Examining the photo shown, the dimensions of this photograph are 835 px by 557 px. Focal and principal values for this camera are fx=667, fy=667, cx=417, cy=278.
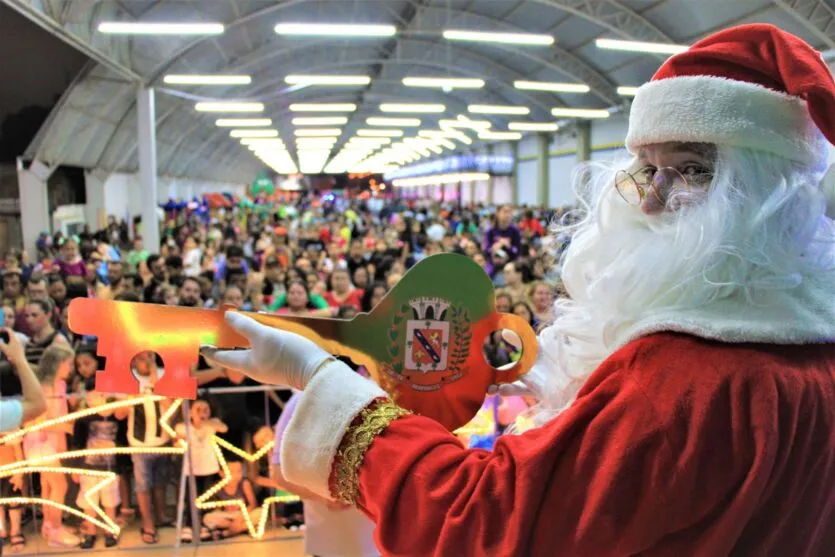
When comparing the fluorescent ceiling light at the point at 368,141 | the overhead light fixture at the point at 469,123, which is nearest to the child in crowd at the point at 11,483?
the overhead light fixture at the point at 469,123

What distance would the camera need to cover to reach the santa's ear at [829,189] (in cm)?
90

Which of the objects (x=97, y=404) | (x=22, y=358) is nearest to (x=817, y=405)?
(x=22, y=358)

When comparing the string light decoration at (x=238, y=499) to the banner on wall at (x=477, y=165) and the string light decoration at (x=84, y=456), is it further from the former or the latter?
the banner on wall at (x=477, y=165)

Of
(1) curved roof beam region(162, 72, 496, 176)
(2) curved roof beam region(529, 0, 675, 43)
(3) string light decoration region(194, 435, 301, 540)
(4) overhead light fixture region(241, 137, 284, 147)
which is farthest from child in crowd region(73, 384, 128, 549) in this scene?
(4) overhead light fixture region(241, 137, 284, 147)

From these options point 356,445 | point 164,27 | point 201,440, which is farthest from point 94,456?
point 164,27

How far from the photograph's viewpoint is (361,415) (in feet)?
2.97

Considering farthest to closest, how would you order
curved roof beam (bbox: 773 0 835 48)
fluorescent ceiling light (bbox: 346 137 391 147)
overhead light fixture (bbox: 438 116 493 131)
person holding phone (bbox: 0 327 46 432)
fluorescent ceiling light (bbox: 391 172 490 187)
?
fluorescent ceiling light (bbox: 346 137 391 147) < fluorescent ceiling light (bbox: 391 172 490 187) < overhead light fixture (bbox: 438 116 493 131) < curved roof beam (bbox: 773 0 835 48) < person holding phone (bbox: 0 327 46 432)

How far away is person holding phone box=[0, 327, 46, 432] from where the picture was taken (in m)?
2.17

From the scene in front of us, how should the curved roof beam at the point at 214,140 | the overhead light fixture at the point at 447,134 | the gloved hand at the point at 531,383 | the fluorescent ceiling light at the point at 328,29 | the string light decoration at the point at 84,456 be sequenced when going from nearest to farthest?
the gloved hand at the point at 531,383 < the string light decoration at the point at 84,456 < the fluorescent ceiling light at the point at 328,29 < the curved roof beam at the point at 214,140 < the overhead light fixture at the point at 447,134

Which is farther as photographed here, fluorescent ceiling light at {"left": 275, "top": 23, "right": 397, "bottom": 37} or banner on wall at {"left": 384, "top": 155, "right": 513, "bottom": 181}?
banner on wall at {"left": 384, "top": 155, "right": 513, "bottom": 181}

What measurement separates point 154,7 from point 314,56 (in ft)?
21.4

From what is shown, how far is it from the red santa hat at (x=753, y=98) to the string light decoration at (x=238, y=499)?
3.10m

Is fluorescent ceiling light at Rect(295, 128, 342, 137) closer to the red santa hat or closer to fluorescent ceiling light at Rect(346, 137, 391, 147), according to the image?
fluorescent ceiling light at Rect(346, 137, 391, 147)

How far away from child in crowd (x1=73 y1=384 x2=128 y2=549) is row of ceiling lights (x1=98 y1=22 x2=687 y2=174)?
3460mm
